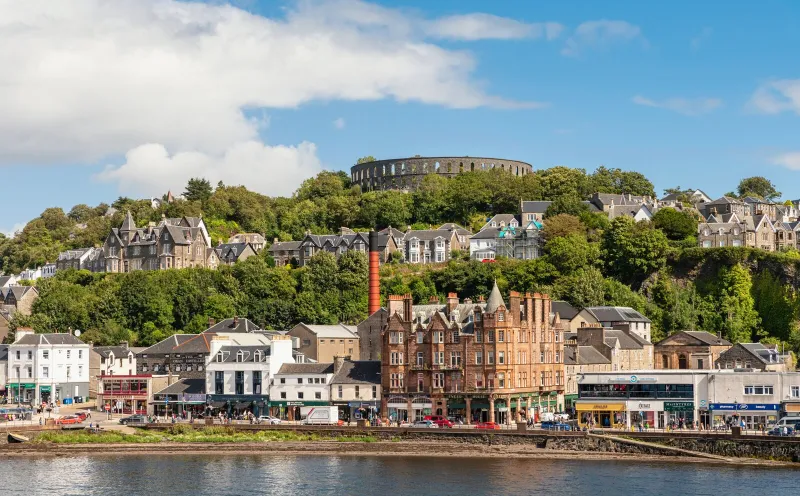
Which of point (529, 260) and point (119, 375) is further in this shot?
point (529, 260)

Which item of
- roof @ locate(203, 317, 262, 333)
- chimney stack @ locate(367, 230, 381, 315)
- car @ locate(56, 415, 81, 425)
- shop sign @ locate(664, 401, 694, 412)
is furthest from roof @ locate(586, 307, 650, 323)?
car @ locate(56, 415, 81, 425)

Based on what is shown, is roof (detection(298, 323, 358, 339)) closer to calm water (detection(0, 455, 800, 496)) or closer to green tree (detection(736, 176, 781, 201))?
calm water (detection(0, 455, 800, 496))

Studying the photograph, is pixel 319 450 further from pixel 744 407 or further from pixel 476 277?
pixel 476 277

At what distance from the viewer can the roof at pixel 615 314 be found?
10344cm

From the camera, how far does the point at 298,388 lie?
88938mm

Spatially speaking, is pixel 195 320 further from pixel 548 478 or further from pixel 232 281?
pixel 548 478

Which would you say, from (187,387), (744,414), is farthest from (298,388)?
(744,414)

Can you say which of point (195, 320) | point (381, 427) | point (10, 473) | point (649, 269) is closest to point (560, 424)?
point (381, 427)

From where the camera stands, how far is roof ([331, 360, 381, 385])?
87375 mm

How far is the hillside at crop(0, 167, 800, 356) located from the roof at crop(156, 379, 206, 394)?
2320cm

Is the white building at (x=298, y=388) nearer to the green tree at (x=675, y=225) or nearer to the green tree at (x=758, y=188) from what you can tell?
the green tree at (x=675, y=225)

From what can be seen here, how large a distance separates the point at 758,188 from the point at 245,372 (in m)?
110

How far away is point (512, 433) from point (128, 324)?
191 feet

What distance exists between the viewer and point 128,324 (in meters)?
123
